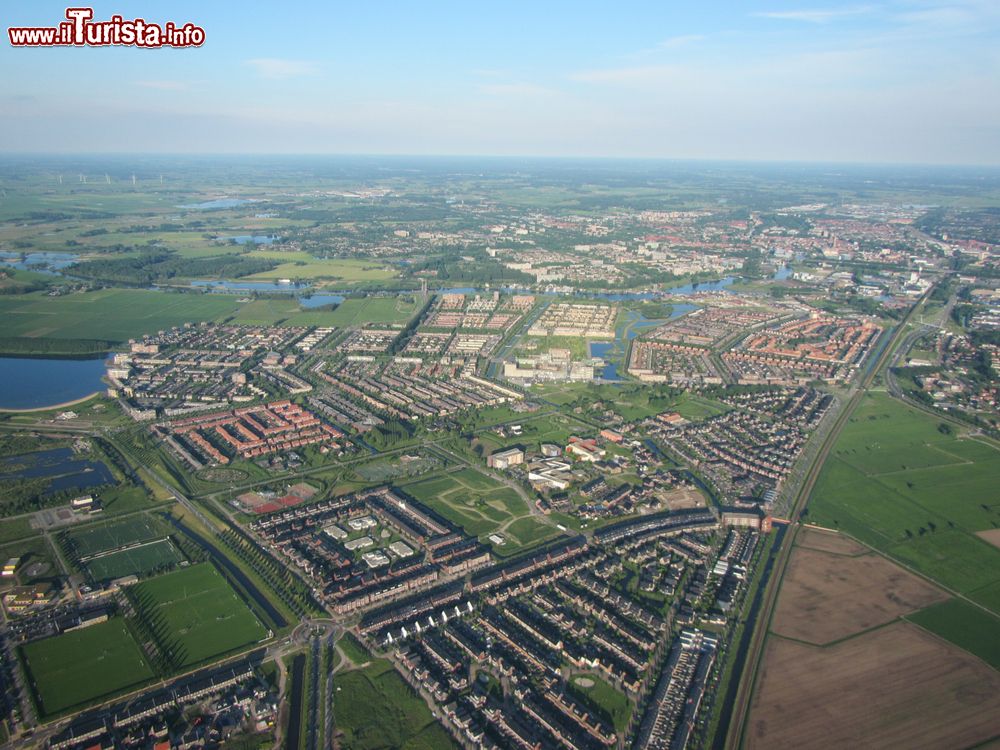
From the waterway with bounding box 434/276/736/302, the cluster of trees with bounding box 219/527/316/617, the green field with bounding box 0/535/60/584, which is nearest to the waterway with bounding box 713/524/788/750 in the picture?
the cluster of trees with bounding box 219/527/316/617

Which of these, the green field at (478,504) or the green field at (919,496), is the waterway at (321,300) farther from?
the green field at (919,496)

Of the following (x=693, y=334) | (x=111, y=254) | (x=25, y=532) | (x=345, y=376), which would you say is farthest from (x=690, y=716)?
(x=111, y=254)

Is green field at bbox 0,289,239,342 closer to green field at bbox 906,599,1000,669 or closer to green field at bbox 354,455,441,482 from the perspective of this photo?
green field at bbox 354,455,441,482

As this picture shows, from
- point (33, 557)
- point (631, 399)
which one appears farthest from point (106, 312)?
point (631, 399)

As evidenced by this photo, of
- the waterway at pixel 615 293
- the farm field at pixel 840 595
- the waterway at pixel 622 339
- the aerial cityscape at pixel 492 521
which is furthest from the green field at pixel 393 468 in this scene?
the waterway at pixel 615 293

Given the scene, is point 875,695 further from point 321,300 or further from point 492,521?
point 321,300

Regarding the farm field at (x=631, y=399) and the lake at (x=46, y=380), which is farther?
the farm field at (x=631, y=399)
